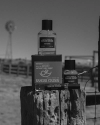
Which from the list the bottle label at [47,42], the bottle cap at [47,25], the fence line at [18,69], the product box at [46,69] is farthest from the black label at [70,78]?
the fence line at [18,69]

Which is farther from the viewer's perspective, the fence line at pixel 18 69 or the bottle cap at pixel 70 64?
the fence line at pixel 18 69

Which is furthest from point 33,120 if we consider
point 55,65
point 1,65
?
point 1,65

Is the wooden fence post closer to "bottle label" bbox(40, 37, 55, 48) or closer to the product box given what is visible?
the product box

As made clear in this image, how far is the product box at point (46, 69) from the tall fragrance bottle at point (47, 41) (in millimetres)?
82

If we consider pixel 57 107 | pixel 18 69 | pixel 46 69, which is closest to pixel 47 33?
pixel 46 69

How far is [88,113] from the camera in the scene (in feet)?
22.2

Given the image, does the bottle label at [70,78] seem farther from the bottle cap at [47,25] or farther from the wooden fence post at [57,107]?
the bottle cap at [47,25]

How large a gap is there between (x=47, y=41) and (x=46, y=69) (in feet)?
0.66

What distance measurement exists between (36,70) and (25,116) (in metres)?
0.36

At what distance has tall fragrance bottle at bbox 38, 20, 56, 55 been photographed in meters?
1.78

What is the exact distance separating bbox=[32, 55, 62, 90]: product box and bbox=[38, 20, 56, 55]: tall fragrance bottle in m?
0.08

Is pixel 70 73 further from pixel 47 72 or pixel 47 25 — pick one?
pixel 47 25

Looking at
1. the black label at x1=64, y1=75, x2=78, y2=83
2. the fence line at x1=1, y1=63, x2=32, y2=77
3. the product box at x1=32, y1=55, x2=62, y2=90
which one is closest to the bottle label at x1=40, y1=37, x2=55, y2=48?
the product box at x1=32, y1=55, x2=62, y2=90

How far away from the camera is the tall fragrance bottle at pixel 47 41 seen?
1.78 meters
